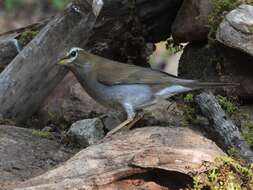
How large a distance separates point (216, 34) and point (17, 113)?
2.58 metres

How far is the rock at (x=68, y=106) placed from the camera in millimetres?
8289

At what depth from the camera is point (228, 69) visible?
774 cm

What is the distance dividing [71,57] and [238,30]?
5.93 feet

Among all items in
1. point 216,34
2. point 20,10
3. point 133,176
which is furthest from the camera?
point 20,10

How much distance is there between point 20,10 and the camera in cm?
1642

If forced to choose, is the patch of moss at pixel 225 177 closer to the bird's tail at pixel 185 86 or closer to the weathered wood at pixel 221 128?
the weathered wood at pixel 221 128

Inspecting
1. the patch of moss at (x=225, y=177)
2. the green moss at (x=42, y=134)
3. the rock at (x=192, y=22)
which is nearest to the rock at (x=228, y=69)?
the rock at (x=192, y=22)

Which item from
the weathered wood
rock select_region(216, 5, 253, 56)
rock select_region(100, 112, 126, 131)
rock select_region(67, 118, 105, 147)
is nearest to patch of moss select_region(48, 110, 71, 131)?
rock select_region(100, 112, 126, 131)

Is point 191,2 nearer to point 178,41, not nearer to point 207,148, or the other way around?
point 178,41

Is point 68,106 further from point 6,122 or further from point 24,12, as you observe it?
point 24,12

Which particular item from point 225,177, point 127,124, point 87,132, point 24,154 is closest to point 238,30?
point 127,124

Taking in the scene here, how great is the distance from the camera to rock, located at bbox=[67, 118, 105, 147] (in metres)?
7.19

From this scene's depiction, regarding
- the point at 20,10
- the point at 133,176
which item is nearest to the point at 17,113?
the point at 133,176

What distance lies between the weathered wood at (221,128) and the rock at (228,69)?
2.34 ft
